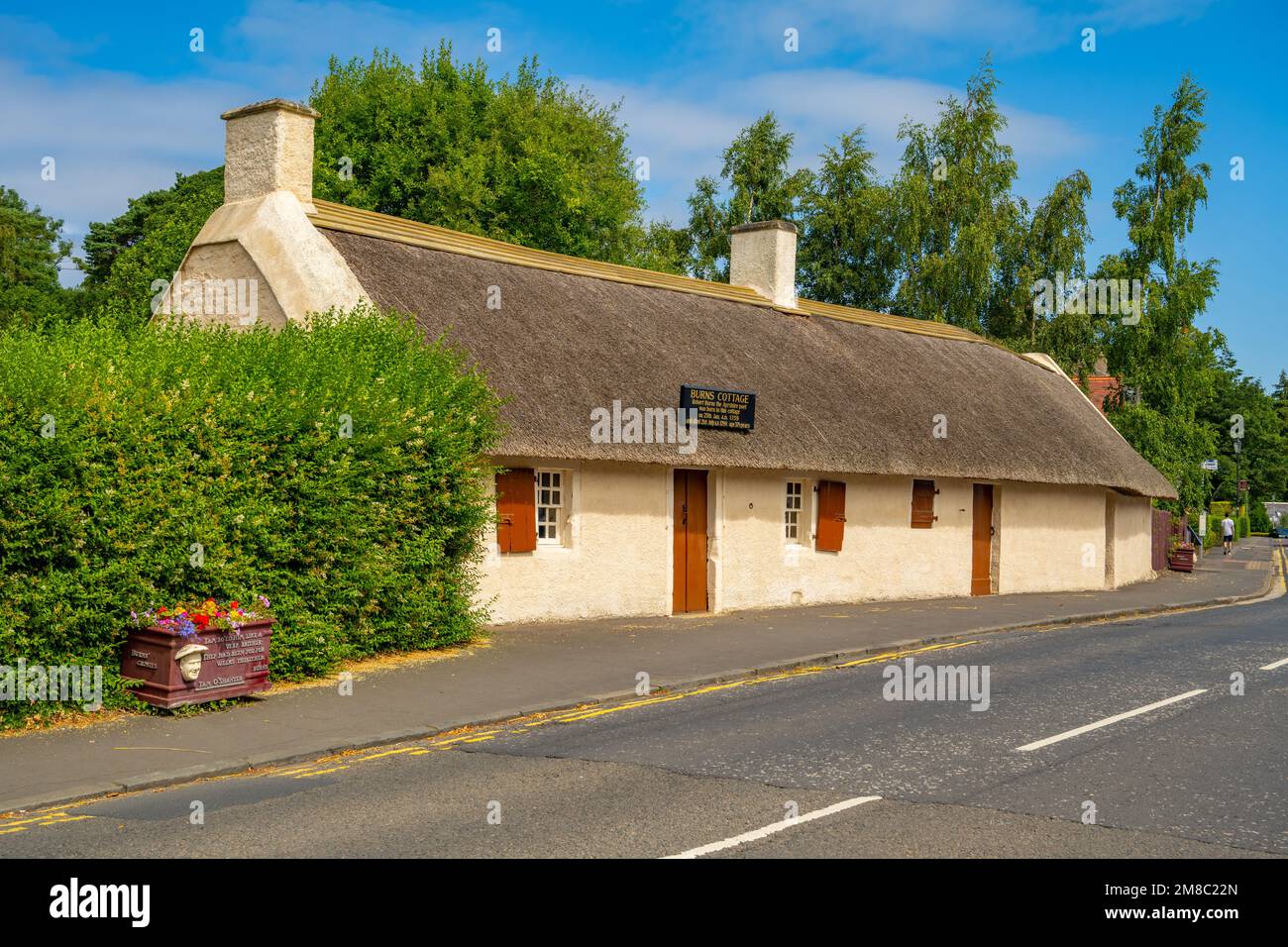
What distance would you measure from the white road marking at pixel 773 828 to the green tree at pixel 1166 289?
1294 inches

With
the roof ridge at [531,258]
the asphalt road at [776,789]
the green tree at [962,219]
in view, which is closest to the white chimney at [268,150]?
the roof ridge at [531,258]

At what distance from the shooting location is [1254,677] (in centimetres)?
1252

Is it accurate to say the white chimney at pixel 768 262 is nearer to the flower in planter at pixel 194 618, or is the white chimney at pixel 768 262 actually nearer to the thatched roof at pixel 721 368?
the thatched roof at pixel 721 368

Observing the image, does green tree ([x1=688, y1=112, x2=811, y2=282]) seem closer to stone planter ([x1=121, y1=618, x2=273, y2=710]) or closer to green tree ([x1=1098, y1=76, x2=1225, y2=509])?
green tree ([x1=1098, y1=76, x2=1225, y2=509])

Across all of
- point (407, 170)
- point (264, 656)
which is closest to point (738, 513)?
point (264, 656)

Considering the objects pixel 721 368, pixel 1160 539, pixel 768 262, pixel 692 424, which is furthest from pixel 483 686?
pixel 1160 539

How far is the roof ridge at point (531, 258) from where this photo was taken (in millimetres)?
17531

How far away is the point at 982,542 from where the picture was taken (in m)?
24.3

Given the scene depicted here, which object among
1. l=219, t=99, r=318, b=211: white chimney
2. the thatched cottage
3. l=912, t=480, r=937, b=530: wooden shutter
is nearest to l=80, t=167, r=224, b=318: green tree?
l=219, t=99, r=318, b=211: white chimney

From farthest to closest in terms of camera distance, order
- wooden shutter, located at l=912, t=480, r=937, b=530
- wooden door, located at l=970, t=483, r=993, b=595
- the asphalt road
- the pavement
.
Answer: wooden door, located at l=970, t=483, r=993, b=595 → wooden shutter, located at l=912, t=480, r=937, b=530 → the pavement → the asphalt road

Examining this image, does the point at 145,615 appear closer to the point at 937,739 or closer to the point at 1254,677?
the point at 937,739

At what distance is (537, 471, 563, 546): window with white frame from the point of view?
16625mm

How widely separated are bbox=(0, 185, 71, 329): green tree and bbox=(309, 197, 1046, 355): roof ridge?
95.8ft
